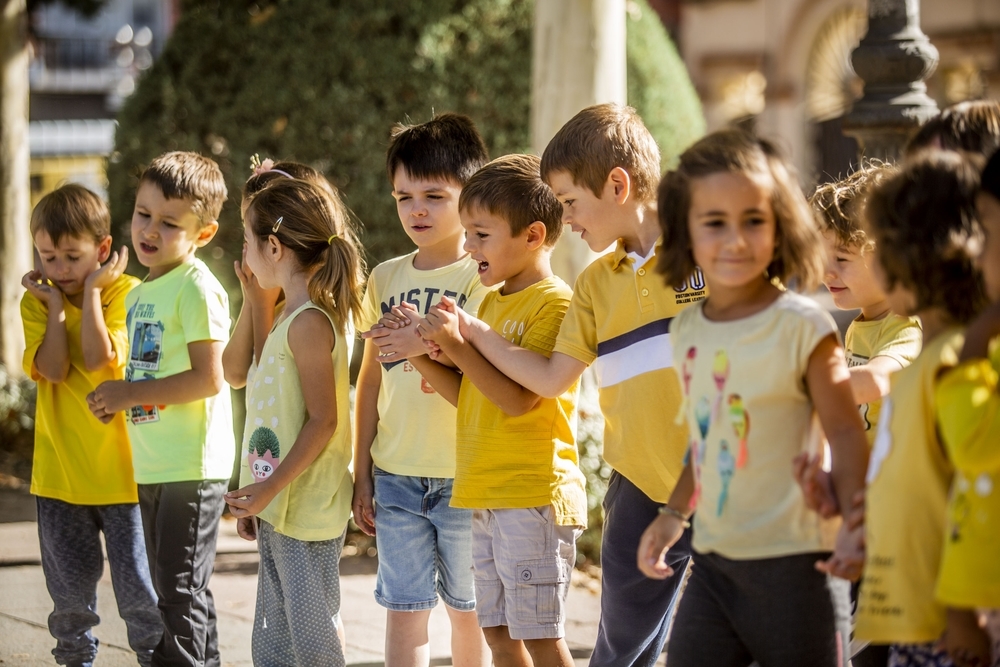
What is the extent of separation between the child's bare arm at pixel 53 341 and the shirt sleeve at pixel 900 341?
260 centimetres

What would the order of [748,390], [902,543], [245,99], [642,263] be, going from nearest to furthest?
1. [902,543]
2. [748,390]
3. [642,263]
4. [245,99]

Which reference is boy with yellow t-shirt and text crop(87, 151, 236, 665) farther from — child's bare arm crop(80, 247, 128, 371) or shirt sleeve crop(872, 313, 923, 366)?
shirt sleeve crop(872, 313, 923, 366)

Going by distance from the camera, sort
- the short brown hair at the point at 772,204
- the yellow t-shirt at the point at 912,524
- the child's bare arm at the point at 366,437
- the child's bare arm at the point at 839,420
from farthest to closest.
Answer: the child's bare arm at the point at 366,437 < the short brown hair at the point at 772,204 < the child's bare arm at the point at 839,420 < the yellow t-shirt at the point at 912,524

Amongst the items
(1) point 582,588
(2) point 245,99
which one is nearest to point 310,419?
(1) point 582,588

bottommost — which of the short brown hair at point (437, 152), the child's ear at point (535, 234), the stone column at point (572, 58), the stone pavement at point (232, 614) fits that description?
the stone pavement at point (232, 614)

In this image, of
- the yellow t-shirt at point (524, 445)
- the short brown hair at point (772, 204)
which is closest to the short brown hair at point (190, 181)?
the yellow t-shirt at point (524, 445)

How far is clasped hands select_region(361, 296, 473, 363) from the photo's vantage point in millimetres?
2936

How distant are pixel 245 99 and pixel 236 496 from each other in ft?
13.3

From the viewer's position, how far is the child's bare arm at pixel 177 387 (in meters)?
3.60

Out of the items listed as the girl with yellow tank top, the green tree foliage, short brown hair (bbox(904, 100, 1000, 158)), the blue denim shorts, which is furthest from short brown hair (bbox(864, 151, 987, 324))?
the green tree foliage

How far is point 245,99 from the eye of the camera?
22.4 feet

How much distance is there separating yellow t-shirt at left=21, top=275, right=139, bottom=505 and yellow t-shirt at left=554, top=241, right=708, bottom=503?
1.74 m

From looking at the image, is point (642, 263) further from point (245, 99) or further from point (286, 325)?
point (245, 99)

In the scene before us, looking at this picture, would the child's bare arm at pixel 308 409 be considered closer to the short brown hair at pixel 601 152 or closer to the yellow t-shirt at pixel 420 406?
the yellow t-shirt at pixel 420 406
